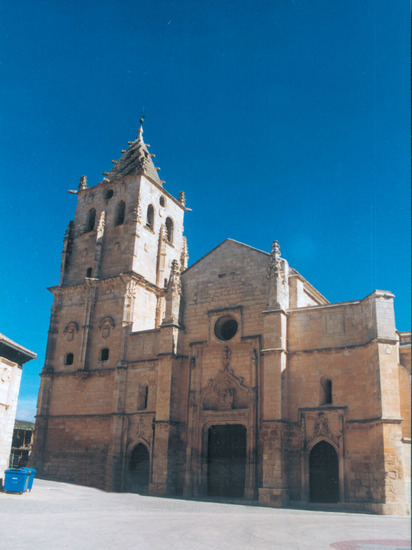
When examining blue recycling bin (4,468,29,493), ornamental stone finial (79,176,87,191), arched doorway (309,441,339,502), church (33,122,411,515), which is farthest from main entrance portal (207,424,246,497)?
ornamental stone finial (79,176,87,191)

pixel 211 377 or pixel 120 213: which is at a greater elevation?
pixel 120 213

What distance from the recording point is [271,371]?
2450 centimetres

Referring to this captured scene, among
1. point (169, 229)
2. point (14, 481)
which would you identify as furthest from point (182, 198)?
point (14, 481)

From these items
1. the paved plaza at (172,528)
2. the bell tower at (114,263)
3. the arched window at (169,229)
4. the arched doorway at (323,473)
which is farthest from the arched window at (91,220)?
the arched doorway at (323,473)

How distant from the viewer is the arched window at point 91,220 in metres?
36.8

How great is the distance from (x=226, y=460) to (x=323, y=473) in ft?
16.0

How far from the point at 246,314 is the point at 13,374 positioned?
11471mm

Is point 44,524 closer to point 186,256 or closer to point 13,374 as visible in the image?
point 13,374

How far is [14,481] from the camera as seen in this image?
20250 mm

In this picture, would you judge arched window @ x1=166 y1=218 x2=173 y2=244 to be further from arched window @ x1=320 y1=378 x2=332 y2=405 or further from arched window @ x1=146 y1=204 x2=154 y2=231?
arched window @ x1=320 y1=378 x2=332 y2=405

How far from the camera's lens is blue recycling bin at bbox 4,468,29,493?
2018 centimetres

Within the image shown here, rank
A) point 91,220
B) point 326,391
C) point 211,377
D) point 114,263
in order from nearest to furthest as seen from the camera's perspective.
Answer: point 326,391 → point 211,377 → point 114,263 → point 91,220

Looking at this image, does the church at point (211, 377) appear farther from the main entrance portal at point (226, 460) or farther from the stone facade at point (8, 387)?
the stone facade at point (8, 387)

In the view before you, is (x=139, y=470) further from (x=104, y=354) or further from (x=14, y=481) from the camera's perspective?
(x=14, y=481)
